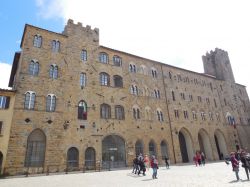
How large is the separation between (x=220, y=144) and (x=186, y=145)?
9.33 metres

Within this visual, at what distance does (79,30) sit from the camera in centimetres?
2900

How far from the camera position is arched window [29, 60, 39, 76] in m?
23.4

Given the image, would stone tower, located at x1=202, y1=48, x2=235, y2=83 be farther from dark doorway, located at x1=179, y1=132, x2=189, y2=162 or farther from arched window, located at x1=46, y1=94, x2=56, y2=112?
arched window, located at x1=46, y1=94, x2=56, y2=112

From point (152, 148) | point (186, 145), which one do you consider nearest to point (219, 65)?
point (186, 145)

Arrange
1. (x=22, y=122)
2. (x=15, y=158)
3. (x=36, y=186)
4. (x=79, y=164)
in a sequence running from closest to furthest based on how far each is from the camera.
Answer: (x=36, y=186) < (x=15, y=158) < (x=22, y=122) < (x=79, y=164)

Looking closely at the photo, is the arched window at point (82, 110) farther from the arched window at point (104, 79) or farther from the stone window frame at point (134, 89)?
the stone window frame at point (134, 89)

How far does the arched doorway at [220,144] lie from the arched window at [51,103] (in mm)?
30690

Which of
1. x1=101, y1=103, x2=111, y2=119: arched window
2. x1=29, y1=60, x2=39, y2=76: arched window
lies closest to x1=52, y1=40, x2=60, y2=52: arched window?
x1=29, y1=60, x2=39, y2=76: arched window

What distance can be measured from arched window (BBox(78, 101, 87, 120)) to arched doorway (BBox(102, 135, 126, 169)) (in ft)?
13.0

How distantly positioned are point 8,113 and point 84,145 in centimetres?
877

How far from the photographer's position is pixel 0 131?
19.6m

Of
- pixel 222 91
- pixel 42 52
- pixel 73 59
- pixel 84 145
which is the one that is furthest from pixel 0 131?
pixel 222 91

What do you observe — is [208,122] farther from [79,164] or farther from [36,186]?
[36,186]

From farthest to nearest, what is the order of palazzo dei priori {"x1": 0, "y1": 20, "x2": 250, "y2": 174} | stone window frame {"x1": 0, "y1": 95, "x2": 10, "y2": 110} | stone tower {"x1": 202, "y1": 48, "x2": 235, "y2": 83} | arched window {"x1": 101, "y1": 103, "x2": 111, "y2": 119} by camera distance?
stone tower {"x1": 202, "y1": 48, "x2": 235, "y2": 83}
arched window {"x1": 101, "y1": 103, "x2": 111, "y2": 119}
palazzo dei priori {"x1": 0, "y1": 20, "x2": 250, "y2": 174}
stone window frame {"x1": 0, "y1": 95, "x2": 10, "y2": 110}
